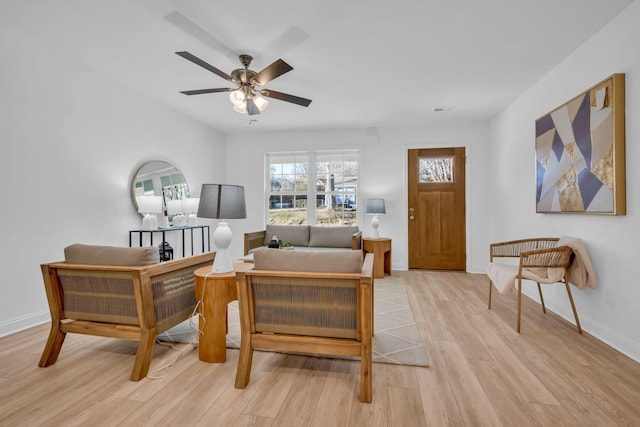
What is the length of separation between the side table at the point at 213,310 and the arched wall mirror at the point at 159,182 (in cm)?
235

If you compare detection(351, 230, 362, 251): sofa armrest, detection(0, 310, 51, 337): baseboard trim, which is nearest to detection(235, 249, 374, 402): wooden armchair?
detection(0, 310, 51, 337): baseboard trim

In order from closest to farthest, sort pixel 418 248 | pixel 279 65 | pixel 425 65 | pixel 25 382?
pixel 25 382
pixel 279 65
pixel 425 65
pixel 418 248

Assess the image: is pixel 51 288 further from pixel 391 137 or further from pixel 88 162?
pixel 391 137

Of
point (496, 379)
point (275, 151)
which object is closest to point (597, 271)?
point (496, 379)

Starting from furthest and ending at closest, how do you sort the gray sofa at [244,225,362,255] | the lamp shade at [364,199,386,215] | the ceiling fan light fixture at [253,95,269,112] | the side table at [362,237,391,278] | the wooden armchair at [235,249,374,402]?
the lamp shade at [364,199,386,215] < the gray sofa at [244,225,362,255] < the side table at [362,237,391,278] < the ceiling fan light fixture at [253,95,269,112] < the wooden armchair at [235,249,374,402]

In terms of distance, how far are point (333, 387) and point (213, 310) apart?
3.06ft

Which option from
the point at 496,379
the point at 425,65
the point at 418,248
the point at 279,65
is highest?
the point at 425,65

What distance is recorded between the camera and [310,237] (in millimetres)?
5023

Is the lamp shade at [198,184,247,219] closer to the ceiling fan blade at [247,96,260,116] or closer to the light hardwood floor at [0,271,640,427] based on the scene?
the light hardwood floor at [0,271,640,427]

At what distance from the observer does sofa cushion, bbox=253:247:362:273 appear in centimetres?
171

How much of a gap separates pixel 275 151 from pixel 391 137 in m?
2.19

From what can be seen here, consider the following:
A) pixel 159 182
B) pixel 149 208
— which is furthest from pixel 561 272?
pixel 159 182

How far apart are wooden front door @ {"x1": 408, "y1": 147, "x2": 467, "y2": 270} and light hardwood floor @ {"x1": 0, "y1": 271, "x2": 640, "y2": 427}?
2.69 metres

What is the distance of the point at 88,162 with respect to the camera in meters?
3.24
